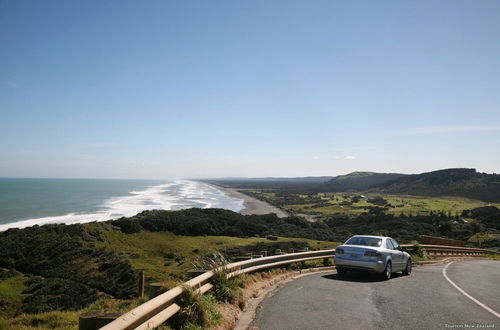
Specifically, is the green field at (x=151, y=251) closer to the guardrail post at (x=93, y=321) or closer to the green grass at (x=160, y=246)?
the green grass at (x=160, y=246)

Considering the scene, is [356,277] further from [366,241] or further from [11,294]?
[11,294]

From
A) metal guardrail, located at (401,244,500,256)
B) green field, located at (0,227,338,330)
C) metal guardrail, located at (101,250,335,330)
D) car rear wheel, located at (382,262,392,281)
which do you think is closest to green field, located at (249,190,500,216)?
metal guardrail, located at (401,244,500,256)

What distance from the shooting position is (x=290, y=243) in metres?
38.1

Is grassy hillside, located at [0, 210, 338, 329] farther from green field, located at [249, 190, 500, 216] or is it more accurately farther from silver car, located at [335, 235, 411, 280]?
green field, located at [249, 190, 500, 216]

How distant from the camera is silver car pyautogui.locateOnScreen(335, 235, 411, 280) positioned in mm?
12578

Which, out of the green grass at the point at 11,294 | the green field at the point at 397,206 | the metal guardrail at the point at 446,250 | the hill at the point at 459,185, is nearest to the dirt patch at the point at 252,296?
the green grass at the point at 11,294

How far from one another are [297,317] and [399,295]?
4039mm

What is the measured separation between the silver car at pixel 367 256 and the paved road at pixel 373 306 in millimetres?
473

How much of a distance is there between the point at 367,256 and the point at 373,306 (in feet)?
14.0

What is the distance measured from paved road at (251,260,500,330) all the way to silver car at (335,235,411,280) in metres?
0.47

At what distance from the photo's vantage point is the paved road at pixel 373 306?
277 inches

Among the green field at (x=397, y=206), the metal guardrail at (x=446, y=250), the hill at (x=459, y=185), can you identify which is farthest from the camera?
the hill at (x=459, y=185)

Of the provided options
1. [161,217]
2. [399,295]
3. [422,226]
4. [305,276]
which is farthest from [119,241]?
[422,226]

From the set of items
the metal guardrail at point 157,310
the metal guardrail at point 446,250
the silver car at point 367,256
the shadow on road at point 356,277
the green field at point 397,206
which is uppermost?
the metal guardrail at point 157,310
